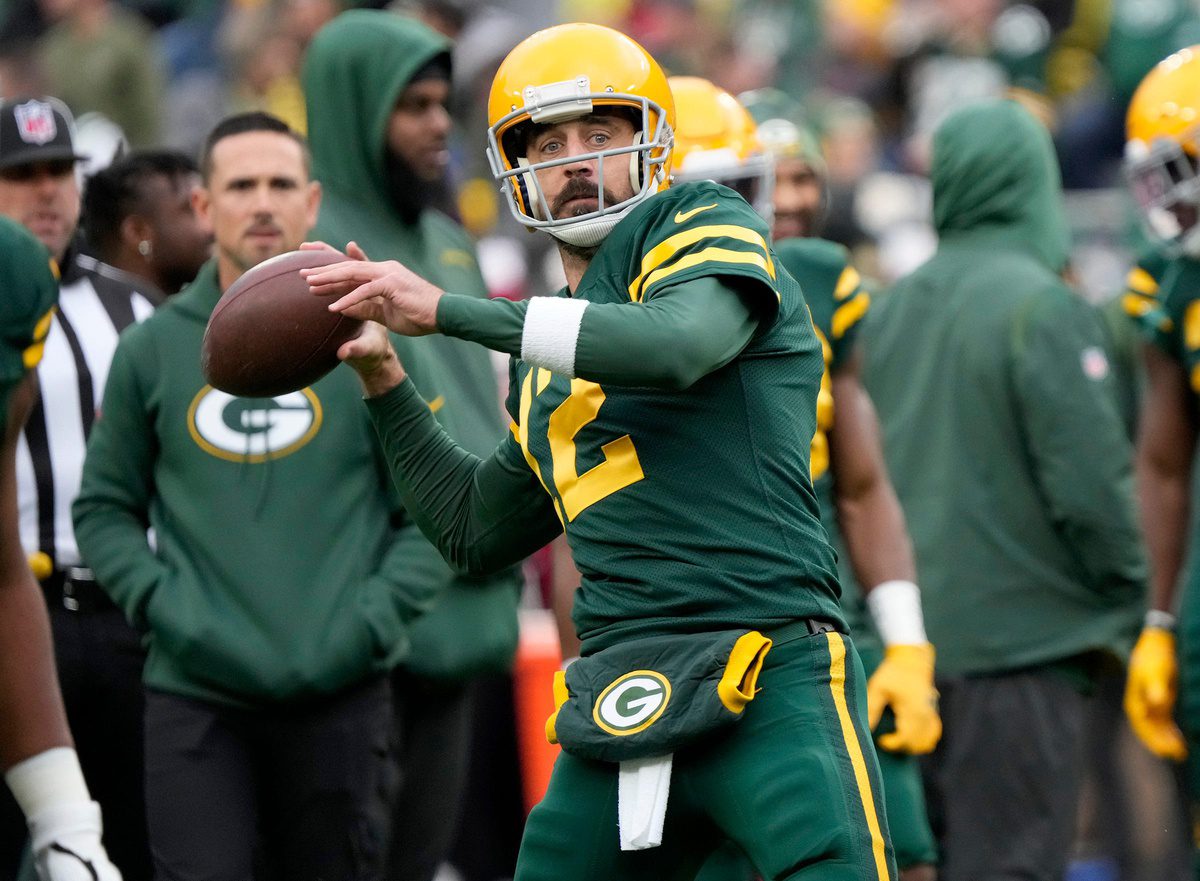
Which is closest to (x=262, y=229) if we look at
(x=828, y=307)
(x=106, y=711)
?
(x=106, y=711)

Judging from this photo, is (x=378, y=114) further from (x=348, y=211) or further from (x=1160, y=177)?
(x=1160, y=177)

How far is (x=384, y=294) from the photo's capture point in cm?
318

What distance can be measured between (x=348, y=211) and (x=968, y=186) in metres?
1.79

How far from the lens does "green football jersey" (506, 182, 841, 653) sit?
3.33 m

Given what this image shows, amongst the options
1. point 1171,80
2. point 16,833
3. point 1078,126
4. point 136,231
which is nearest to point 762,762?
point 16,833

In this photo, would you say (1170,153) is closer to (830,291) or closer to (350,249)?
(830,291)

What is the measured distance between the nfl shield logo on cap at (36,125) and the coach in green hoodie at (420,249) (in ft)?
2.48

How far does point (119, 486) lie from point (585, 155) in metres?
1.73

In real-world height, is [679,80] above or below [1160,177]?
above

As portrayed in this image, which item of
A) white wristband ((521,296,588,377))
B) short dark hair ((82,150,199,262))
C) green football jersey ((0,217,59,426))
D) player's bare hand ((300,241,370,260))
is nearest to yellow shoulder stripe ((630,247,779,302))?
white wristband ((521,296,588,377))

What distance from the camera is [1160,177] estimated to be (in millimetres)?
5566

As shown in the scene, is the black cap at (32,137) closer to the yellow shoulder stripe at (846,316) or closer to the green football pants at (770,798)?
the yellow shoulder stripe at (846,316)

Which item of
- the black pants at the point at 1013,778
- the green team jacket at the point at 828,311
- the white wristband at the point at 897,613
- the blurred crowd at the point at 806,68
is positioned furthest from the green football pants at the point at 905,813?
the blurred crowd at the point at 806,68

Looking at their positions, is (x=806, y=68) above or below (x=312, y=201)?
below
